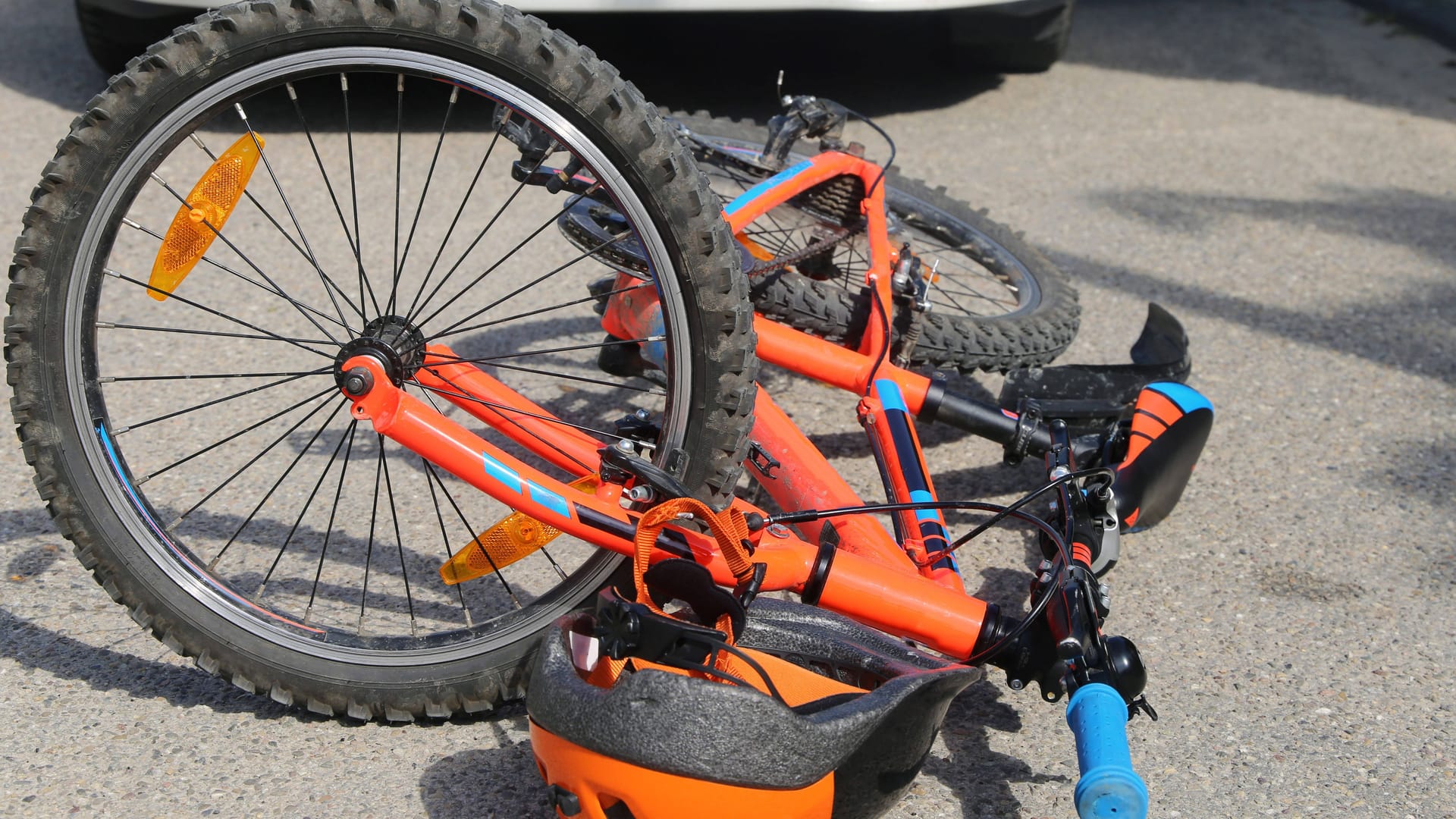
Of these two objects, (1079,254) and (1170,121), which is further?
(1170,121)

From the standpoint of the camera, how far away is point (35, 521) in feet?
8.57

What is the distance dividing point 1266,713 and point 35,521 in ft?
8.25

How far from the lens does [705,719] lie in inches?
61.2

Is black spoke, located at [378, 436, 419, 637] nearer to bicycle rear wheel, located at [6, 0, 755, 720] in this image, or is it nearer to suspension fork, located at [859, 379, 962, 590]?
bicycle rear wheel, located at [6, 0, 755, 720]

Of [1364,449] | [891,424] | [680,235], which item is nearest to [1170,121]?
[1364,449]

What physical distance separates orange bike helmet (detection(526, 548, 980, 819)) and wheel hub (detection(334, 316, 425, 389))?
51cm

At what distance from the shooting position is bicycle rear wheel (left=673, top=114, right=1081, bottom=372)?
285cm

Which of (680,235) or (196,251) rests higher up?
(680,235)

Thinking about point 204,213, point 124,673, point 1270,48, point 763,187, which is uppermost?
point 1270,48

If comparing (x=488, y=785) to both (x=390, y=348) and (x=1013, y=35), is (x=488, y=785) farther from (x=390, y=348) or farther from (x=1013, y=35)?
(x=1013, y=35)

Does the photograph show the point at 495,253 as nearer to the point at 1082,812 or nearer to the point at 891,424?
the point at 891,424

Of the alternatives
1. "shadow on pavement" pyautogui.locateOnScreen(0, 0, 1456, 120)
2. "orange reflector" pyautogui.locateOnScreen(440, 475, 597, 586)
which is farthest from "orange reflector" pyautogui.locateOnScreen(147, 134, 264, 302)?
"shadow on pavement" pyautogui.locateOnScreen(0, 0, 1456, 120)

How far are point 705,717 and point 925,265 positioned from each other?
2086 mm

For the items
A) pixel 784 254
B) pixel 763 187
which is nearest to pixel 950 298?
pixel 784 254
